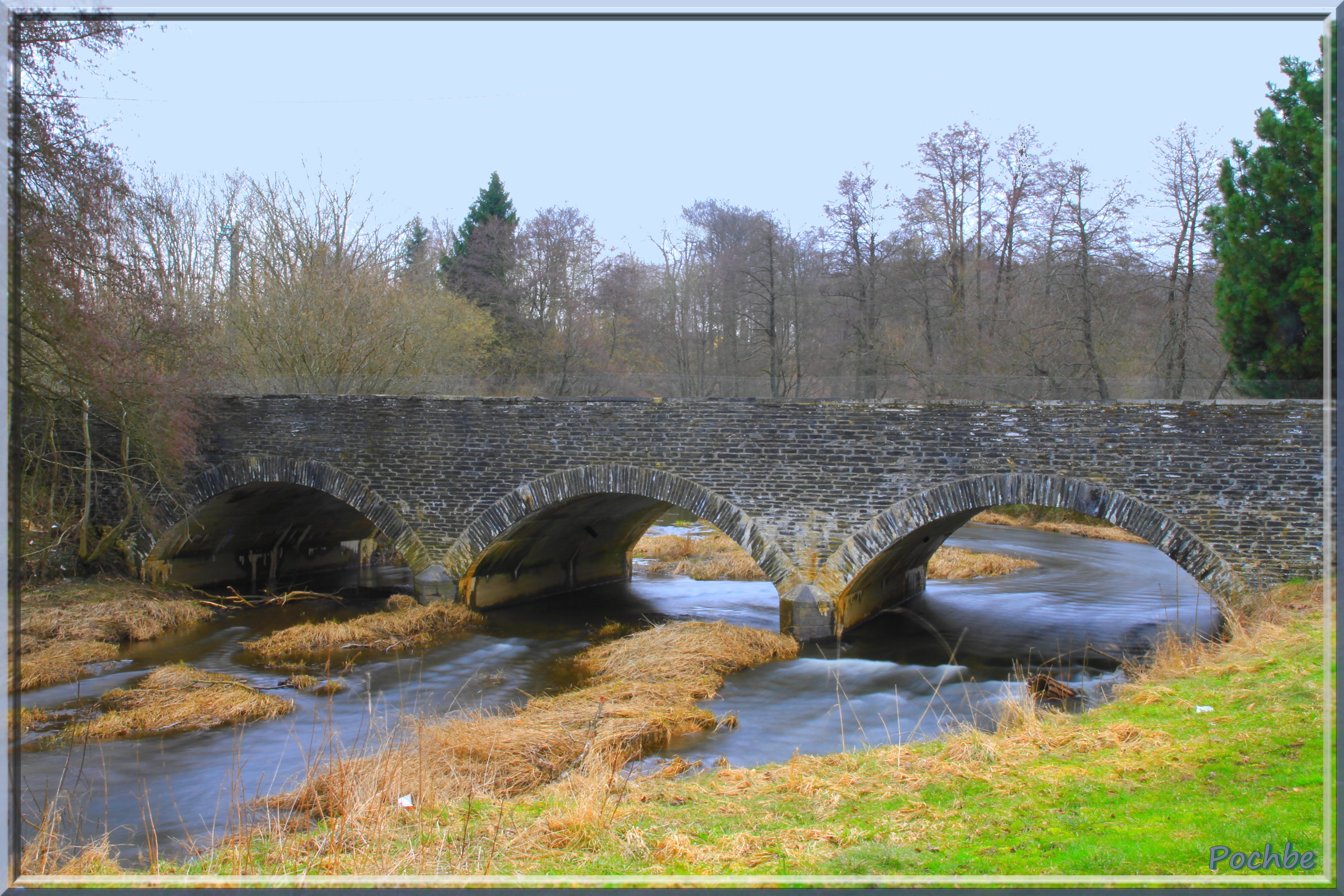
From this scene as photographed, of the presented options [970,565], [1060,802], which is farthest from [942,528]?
[1060,802]

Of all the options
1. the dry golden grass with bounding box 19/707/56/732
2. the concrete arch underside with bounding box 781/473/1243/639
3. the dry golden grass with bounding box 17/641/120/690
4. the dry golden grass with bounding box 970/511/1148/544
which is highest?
the concrete arch underside with bounding box 781/473/1243/639

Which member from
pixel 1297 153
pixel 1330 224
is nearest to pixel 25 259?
pixel 1330 224

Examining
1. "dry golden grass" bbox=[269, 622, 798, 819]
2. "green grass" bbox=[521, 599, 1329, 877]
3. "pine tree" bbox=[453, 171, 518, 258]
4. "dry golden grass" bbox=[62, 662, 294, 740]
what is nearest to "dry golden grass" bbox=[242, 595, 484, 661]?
"dry golden grass" bbox=[62, 662, 294, 740]

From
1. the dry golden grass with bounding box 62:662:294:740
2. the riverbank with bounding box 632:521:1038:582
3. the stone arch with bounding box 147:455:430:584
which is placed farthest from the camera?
the riverbank with bounding box 632:521:1038:582

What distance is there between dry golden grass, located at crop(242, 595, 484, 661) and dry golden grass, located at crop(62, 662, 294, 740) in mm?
1650

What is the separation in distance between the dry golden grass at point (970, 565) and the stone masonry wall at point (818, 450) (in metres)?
7.11

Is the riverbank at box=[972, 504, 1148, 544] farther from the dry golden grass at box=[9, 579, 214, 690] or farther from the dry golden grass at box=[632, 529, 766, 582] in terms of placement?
the dry golden grass at box=[9, 579, 214, 690]

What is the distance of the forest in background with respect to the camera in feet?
33.5

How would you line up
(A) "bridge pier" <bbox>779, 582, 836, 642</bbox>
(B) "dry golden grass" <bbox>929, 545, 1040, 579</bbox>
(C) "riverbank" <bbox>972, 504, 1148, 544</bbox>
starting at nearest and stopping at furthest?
1. (A) "bridge pier" <bbox>779, 582, 836, 642</bbox>
2. (B) "dry golden grass" <bbox>929, 545, 1040, 579</bbox>
3. (C) "riverbank" <bbox>972, 504, 1148, 544</bbox>

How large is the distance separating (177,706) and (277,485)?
298 inches

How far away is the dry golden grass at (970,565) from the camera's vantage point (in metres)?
A: 18.9

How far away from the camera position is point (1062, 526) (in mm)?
26109

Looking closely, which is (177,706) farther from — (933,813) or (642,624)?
(933,813)

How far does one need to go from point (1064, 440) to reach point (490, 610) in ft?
29.9
